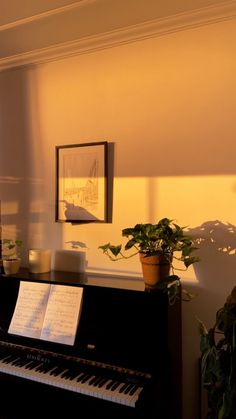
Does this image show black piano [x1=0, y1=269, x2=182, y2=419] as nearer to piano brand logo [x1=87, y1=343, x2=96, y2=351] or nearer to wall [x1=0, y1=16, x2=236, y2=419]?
piano brand logo [x1=87, y1=343, x2=96, y2=351]

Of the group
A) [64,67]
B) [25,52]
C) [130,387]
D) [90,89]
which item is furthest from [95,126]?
[130,387]

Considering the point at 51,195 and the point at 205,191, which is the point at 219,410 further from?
the point at 51,195

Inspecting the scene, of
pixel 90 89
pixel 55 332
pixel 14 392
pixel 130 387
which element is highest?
pixel 90 89

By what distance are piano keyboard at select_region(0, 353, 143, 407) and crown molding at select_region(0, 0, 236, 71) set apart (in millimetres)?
2078

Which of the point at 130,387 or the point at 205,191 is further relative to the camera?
the point at 205,191

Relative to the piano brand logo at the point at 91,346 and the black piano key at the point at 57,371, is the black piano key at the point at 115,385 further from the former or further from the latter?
the black piano key at the point at 57,371

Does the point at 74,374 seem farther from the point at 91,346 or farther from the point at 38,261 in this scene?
the point at 38,261

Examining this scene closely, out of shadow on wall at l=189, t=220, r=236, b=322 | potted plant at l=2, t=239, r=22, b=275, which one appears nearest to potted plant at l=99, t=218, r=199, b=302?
shadow on wall at l=189, t=220, r=236, b=322

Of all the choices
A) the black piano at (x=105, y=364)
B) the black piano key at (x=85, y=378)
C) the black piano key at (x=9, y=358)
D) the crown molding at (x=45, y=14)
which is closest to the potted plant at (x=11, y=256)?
the black piano at (x=105, y=364)

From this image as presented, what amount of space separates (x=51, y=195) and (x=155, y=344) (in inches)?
52.3

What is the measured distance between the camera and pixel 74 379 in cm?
173

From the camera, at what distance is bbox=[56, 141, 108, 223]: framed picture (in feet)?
7.42

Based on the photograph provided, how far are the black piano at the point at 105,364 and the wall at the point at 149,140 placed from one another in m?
0.33

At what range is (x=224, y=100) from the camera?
1932mm
